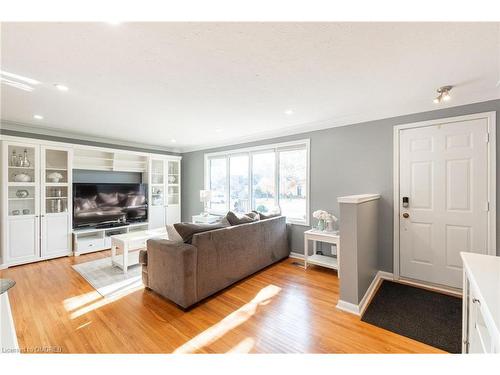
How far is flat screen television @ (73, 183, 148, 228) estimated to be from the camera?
4.26 metres

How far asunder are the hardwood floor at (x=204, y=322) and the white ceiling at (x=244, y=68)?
7.68 ft

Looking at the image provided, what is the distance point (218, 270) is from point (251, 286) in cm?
56

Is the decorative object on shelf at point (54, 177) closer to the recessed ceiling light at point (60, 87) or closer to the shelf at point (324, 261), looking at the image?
the recessed ceiling light at point (60, 87)

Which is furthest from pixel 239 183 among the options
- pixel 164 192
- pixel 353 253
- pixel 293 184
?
pixel 353 253

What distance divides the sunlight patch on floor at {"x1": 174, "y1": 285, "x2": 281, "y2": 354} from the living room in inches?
0.7

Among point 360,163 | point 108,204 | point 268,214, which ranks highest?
point 360,163

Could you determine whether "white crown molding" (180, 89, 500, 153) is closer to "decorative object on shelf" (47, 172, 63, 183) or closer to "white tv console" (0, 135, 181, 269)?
"white tv console" (0, 135, 181, 269)

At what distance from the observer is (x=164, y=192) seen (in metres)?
5.68

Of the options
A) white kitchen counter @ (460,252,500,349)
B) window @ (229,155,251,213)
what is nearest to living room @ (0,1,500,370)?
white kitchen counter @ (460,252,500,349)

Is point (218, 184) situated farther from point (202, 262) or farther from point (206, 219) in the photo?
point (202, 262)

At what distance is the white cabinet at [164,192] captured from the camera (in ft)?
17.8

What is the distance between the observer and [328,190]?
11.9 feet

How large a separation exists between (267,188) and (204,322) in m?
2.85
